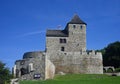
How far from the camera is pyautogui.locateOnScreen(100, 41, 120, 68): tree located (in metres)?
67.2

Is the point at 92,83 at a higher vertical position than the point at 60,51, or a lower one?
lower

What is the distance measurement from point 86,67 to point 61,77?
27.8 ft

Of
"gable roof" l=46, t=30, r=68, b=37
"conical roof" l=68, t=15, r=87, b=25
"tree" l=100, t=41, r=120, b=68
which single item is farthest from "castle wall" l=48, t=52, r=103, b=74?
"tree" l=100, t=41, r=120, b=68

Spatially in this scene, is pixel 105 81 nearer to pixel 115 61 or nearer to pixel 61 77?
pixel 61 77

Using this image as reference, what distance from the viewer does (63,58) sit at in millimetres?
55656

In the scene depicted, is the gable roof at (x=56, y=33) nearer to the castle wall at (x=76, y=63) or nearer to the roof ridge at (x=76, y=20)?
the roof ridge at (x=76, y=20)

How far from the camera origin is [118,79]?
Answer: 45000 millimetres

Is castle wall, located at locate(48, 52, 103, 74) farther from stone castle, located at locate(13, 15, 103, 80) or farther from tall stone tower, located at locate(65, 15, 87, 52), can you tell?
tall stone tower, located at locate(65, 15, 87, 52)

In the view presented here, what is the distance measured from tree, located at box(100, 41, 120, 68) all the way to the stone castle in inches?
328

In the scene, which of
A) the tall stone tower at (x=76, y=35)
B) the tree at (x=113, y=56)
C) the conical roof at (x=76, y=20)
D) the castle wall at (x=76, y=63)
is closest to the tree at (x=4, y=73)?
the castle wall at (x=76, y=63)

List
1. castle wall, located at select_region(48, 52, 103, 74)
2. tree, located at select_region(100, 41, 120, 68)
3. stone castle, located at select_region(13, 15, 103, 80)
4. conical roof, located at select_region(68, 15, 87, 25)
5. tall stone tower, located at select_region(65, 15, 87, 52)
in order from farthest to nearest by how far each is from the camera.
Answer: tree, located at select_region(100, 41, 120, 68) → conical roof, located at select_region(68, 15, 87, 25) → tall stone tower, located at select_region(65, 15, 87, 52) → castle wall, located at select_region(48, 52, 103, 74) → stone castle, located at select_region(13, 15, 103, 80)

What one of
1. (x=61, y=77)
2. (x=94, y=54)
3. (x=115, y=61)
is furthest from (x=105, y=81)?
(x=115, y=61)

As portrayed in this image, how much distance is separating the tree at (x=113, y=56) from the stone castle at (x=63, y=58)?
8327 millimetres

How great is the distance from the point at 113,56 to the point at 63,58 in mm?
14687
